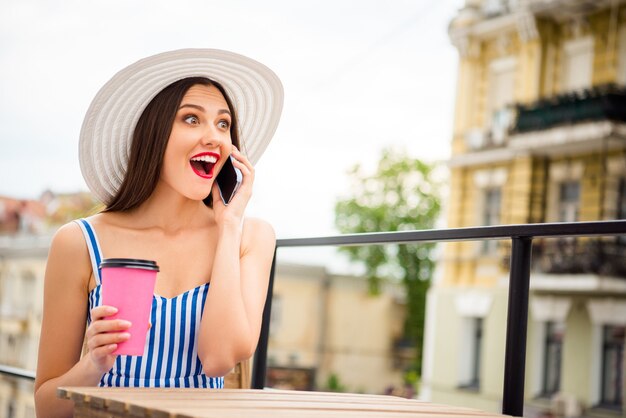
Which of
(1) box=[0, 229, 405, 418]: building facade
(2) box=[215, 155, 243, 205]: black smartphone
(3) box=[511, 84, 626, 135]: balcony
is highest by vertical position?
(3) box=[511, 84, 626, 135]: balcony

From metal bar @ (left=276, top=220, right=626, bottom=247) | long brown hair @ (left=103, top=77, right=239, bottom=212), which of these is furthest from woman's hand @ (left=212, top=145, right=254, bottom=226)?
metal bar @ (left=276, top=220, right=626, bottom=247)

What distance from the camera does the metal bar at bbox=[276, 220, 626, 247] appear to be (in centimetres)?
159

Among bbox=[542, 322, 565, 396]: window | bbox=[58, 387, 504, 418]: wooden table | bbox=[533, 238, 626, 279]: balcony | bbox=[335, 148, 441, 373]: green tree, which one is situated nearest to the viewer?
bbox=[58, 387, 504, 418]: wooden table

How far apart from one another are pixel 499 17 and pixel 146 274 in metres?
18.8

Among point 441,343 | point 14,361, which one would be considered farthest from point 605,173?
point 14,361

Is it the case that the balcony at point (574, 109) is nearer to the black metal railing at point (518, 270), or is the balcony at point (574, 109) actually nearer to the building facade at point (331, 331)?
the black metal railing at point (518, 270)

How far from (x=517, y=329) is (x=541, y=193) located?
55.8ft

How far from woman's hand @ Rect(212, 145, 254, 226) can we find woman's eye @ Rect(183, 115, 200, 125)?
0.10 meters

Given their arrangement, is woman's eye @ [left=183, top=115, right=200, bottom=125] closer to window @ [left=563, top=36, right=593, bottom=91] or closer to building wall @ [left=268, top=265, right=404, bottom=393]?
window @ [left=563, top=36, right=593, bottom=91]

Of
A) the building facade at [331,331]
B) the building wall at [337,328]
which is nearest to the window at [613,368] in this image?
the building facade at [331,331]

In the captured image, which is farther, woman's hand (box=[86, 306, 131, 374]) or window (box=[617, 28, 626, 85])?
window (box=[617, 28, 626, 85])

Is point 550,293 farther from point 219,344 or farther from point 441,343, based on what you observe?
point 219,344

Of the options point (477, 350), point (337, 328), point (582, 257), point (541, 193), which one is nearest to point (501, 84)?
point (541, 193)

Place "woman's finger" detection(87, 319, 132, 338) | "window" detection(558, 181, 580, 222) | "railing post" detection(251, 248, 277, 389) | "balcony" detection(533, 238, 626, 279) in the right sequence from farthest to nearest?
"window" detection(558, 181, 580, 222)
"balcony" detection(533, 238, 626, 279)
"railing post" detection(251, 248, 277, 389)
"woman's finger" detection(87, 319, 132, 338)
